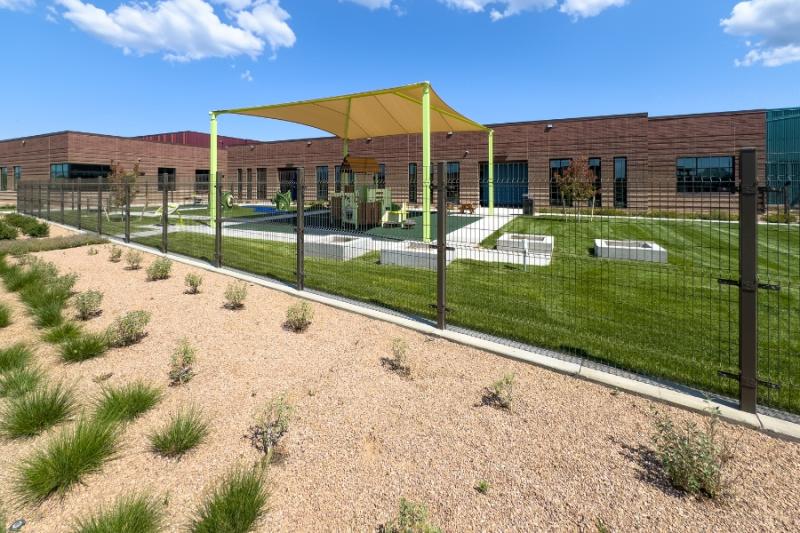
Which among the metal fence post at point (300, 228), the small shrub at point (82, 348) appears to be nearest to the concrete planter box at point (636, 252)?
the metal fence post at point (300, 228)

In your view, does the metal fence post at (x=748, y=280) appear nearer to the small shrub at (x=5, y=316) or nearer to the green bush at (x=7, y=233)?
the small shrub at (x=5, y=316)

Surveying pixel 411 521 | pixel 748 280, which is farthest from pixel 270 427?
pixel 748 280

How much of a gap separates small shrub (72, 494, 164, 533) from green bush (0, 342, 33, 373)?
2771 millimetres

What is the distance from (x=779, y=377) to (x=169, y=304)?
718cm

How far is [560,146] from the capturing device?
91.0 ft

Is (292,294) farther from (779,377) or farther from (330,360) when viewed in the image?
(779,377)

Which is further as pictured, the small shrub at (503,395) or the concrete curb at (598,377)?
the small shrub at (503,395)

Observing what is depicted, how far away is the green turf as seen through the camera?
4.52m

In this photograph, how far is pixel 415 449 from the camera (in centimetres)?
316

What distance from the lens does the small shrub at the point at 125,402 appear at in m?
3.46

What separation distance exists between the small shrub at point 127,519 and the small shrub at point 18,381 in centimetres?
199

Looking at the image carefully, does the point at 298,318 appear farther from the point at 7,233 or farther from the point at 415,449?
the point at 7,233

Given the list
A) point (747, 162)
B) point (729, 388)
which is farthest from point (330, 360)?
point (747, 162)

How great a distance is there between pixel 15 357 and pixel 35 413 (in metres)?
1.63
